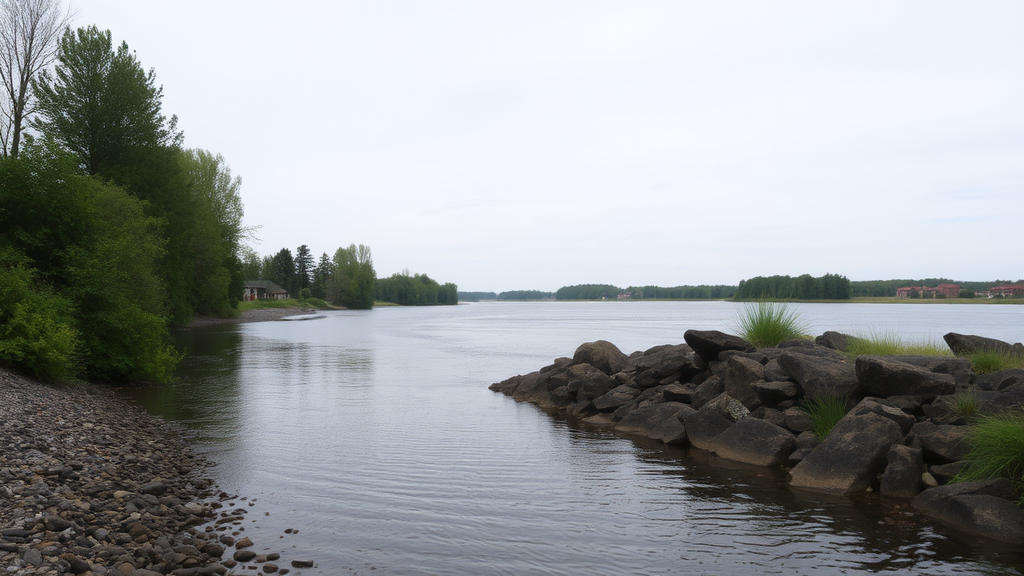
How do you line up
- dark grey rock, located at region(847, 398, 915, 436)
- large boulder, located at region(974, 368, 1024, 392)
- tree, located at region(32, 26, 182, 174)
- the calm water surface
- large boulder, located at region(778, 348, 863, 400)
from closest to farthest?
the calm water surface → dark grey rock, located at region(847, 398, 915, 436) → large boulder, located at region(974, 368, 1024, 392) → large boulder, located at region(778, 348, 863, 400) → tree, located at region(32, 26, 182, 174)

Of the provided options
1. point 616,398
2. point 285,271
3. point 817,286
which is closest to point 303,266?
point 285,271

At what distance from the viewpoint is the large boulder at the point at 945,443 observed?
933cm

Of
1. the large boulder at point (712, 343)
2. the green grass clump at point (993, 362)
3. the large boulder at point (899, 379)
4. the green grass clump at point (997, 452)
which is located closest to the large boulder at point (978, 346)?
the green grass clump at point (993, 362)

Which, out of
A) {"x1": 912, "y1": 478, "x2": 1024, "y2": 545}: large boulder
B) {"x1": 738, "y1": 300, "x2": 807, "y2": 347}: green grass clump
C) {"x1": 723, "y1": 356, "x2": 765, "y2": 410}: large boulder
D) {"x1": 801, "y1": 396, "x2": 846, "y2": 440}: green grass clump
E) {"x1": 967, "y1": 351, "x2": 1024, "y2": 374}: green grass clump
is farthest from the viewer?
{"x1": 738, "y1": 300, "x2": 807, "y2": 347}: green grass clump

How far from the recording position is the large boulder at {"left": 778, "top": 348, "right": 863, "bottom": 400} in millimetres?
11758

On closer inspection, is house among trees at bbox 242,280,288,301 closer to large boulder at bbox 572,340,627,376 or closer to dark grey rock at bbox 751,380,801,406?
large boulder at bbox 572,340,627,376

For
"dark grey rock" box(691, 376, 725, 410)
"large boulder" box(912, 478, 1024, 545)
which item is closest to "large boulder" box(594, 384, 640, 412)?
"dark grey rock" box(691, 376, 725, 410)

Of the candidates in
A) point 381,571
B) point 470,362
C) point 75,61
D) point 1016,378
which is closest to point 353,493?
point 381,571

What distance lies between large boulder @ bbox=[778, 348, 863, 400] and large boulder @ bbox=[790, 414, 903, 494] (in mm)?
1530

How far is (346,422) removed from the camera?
1536 centimetres

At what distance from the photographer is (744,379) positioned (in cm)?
1343

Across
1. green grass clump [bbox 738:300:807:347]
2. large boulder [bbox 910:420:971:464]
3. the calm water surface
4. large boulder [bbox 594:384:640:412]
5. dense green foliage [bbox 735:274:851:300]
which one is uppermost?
dense green foliage [bbox 735:274:851:300]

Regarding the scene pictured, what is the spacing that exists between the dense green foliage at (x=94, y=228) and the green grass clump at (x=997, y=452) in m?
18.1

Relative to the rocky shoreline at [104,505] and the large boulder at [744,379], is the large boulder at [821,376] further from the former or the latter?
the rocky shoreline at [104,505]
